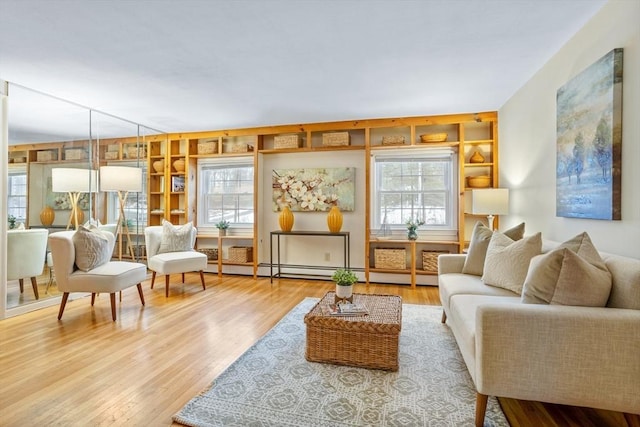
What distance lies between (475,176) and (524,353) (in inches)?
132

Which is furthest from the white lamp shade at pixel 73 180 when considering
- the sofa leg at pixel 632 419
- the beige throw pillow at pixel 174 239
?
the sofa leg at pixel 632 419

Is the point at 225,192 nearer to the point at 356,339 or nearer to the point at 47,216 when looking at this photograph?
the point at 47,216

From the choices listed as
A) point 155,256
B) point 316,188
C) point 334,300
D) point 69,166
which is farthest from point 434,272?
point 69,166

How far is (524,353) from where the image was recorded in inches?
58.5

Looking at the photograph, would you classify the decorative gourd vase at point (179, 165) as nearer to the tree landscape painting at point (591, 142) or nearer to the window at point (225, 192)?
the window at point (225, 192)

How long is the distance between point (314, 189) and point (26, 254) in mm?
3397

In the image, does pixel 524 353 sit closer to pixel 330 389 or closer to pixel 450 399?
pixel 450 399

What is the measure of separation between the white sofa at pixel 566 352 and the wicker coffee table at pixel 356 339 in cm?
62

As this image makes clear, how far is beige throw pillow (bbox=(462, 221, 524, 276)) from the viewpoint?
2861mm

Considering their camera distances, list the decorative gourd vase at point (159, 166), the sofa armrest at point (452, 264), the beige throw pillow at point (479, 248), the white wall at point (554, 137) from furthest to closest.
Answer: the decorative gourd vase at point (159, 166), the sofa armrest at point (452, 264), the beige throw pillow at point (479, 248), the white wall at point (554, 137)

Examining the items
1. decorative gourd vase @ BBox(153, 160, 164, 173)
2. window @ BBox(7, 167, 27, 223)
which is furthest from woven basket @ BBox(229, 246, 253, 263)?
window @ BBox(7, 167, 27, 223)

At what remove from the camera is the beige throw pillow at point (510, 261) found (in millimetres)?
2328

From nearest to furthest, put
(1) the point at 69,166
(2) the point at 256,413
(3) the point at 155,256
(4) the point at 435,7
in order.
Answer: (2) the point at 256,413, (4) the point at 435,7, (1) the point at 69,166, (3) the point at 155,256

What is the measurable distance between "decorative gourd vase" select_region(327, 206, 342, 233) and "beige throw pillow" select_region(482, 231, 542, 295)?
2.28m
